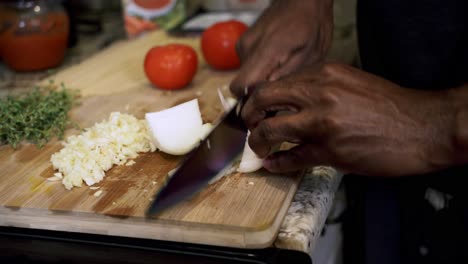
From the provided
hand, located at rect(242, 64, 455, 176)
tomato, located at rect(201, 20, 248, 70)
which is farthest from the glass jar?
hand, located at rect(242, 64, 455, 176)

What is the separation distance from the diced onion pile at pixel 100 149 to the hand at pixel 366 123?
0.32 m

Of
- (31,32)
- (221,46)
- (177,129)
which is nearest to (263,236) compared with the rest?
(177,129)

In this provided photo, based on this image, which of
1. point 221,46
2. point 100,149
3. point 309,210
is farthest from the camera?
point 221,46

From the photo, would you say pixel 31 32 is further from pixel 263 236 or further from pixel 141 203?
pixel 263 236

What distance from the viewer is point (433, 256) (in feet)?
3.85

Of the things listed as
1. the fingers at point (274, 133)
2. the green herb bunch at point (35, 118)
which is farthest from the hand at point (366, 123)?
the green herb bunch at point (35, 118)

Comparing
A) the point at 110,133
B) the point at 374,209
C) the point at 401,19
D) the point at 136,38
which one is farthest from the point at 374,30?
the point at 136,38

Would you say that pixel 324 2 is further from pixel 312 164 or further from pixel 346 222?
pixel 346 222

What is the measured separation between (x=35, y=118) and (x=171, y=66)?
1.07 ft

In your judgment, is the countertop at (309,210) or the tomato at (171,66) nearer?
the countertop at (309,210)

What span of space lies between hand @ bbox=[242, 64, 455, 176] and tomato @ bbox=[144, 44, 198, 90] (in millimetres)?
558

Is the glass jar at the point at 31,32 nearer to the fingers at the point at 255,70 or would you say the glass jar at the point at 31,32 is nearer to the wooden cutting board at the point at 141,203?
the wooden cutting board at the point at 141,203

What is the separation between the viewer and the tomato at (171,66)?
1.25 m

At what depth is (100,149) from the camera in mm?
927
